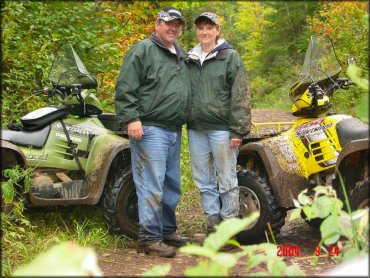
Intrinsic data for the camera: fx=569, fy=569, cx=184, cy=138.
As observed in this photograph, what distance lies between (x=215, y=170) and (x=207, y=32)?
116cm

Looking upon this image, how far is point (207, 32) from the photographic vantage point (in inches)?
186

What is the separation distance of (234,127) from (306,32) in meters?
18.6

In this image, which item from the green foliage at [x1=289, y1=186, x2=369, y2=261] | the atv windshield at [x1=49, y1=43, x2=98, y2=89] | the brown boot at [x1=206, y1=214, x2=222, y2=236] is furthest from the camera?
the atv windshield at [x1=49, y1=43, x2=98, y2=89]

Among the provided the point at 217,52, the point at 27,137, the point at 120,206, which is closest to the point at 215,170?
the point at 120,206

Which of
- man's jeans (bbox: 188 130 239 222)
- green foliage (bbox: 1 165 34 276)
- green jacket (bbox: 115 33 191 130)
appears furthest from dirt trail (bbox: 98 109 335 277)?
green jacket (bbox: 115 33 191 130)

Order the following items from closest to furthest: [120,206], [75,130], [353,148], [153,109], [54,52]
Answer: [353,148], [153,109], [120,206], [75,130], [54,52]

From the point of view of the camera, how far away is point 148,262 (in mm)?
4426

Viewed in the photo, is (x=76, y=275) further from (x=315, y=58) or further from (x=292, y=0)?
(x=292, y=0)

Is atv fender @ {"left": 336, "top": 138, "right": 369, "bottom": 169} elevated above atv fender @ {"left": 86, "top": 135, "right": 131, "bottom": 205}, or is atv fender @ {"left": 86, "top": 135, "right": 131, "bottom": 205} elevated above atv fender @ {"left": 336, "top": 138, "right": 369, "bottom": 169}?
atv fender @ {"left": 336, "top": 138, "right": 369, "bottom": 169}

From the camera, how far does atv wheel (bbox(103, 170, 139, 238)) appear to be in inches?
195

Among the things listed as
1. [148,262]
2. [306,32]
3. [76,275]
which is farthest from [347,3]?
[76,275]

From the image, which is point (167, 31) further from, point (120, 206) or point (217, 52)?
point (120, 206)

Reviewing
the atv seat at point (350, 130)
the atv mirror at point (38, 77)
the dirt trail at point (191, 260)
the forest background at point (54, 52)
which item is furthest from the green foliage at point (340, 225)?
the atv mirror at point (38, 77)

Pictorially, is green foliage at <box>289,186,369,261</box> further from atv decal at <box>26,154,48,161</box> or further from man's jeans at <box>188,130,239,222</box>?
atv decal at <box>26,154,48,161</box>
